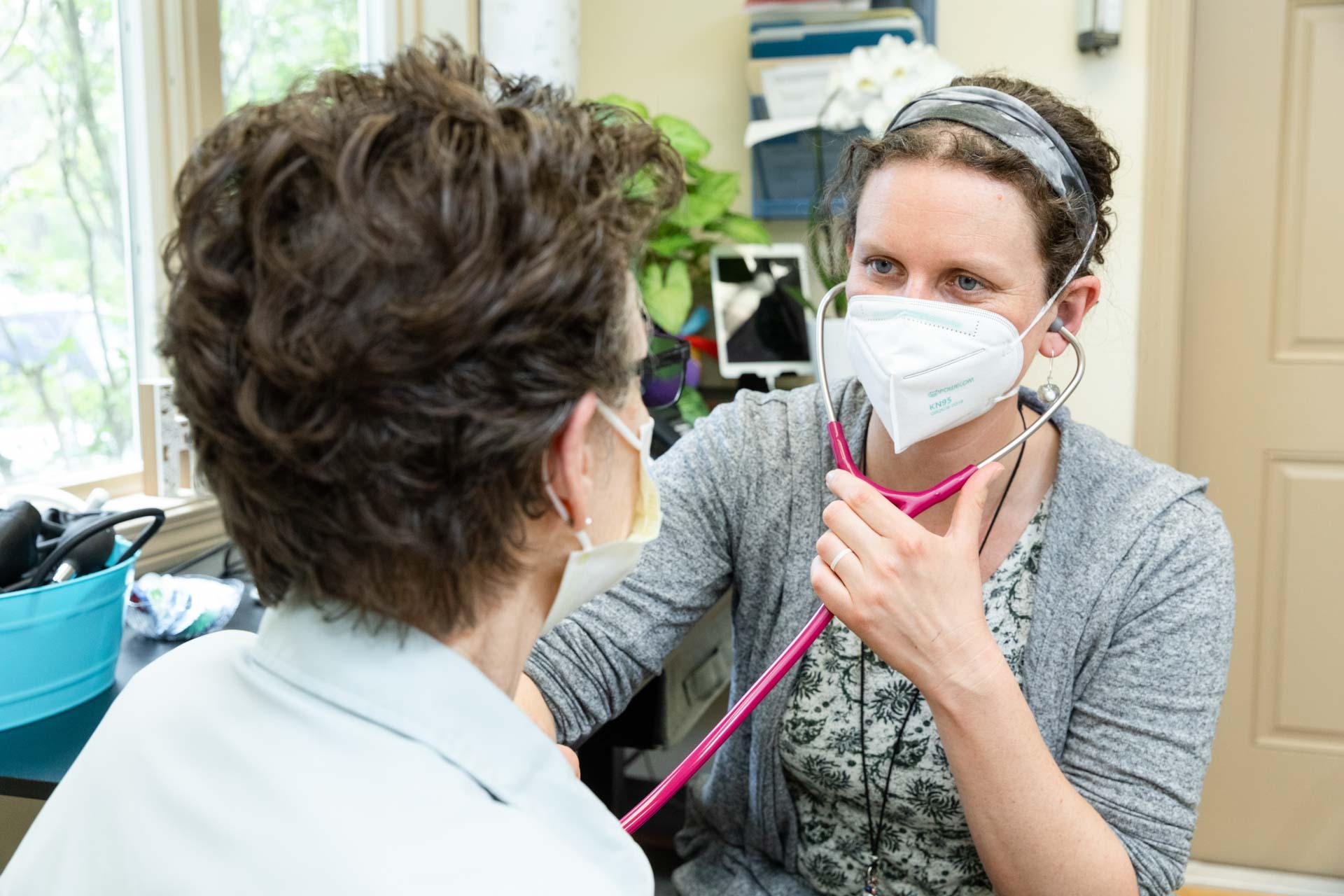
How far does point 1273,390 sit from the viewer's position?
7.73 feet

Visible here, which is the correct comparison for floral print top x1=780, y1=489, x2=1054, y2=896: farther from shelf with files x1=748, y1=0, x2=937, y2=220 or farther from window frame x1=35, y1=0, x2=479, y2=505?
shelf with files x1=748, y1=0, x2=937, y2=220

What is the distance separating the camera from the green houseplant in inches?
87.4

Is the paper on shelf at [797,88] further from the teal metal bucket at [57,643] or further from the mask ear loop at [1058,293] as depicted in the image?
the teal metal bucket at [57,643]

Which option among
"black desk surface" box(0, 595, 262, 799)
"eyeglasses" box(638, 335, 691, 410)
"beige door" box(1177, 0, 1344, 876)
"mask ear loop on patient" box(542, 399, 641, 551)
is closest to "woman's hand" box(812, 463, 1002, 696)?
"mask ear loop on patient" box(542, 399, 641, 551)

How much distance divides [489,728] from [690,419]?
156 centimetres

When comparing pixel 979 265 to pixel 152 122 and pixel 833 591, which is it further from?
pixel 152 122

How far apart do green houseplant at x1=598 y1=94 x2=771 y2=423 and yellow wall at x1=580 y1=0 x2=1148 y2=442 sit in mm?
234

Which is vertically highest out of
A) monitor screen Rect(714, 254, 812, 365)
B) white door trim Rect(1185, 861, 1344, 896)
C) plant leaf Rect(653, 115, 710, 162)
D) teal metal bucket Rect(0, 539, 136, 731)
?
plant leaf Rect(653, 115, 710, 162)

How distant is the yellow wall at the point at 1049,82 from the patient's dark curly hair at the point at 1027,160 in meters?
1.12

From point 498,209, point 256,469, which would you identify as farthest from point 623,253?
point 256,469

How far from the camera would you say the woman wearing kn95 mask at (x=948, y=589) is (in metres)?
0.96

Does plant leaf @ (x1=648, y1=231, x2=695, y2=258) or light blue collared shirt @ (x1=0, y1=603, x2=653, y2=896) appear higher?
plant leaf @ (x1=648, y1=231, x2=695, y2=258)

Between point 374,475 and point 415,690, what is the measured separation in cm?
12

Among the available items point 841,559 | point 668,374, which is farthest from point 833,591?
point 668,374
